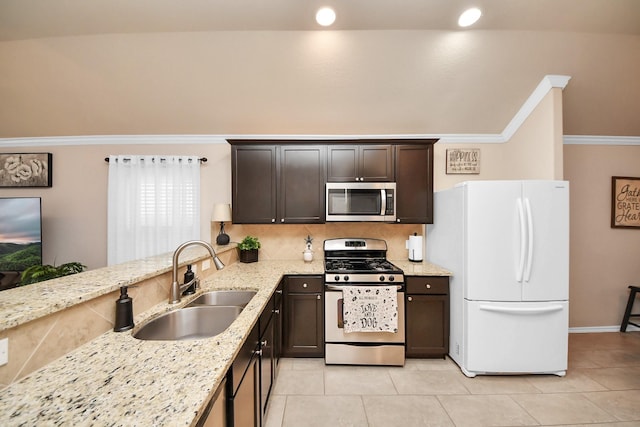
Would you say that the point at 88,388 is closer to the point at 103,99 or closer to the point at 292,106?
the point at 292,106

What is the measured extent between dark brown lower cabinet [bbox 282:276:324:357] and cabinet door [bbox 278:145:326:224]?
0.74 metres

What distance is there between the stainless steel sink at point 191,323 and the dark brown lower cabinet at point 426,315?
1.78m

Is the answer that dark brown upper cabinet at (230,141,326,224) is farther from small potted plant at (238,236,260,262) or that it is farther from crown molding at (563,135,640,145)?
crown molding at (563,135,640,145)

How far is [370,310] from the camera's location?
2.45 m

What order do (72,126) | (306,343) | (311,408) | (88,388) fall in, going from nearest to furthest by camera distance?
(88,388) < (311,408) < (306,343) < (72,126)

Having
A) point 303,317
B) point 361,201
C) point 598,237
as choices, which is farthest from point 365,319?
point 598,237

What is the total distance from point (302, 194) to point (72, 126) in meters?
3.06

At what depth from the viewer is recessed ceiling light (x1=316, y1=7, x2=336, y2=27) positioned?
203 centimetres

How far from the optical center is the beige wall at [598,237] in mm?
3297

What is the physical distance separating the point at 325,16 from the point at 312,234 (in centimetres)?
231

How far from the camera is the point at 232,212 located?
2.94m

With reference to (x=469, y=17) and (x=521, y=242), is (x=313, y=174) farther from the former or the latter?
(x=521, y=242)

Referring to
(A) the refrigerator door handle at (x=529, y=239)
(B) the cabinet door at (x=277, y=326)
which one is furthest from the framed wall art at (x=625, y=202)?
(B) the cabinet door at (x=277, y=326)

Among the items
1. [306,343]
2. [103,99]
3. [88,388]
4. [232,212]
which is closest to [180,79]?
[103,99]
